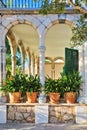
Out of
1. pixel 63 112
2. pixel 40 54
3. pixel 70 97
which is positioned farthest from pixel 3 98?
pixel 70 97

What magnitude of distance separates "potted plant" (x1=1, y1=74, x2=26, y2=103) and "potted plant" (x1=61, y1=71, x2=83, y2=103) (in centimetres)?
144

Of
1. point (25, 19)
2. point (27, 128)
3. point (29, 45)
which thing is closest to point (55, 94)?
point (27, 128)

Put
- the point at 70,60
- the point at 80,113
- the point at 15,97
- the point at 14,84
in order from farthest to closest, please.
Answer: the point at 70,60, the point at 14,84, the point at 15,97, the point at 80,113

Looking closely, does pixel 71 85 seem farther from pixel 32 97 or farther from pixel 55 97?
pixel 32 97

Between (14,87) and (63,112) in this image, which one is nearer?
(63,112)

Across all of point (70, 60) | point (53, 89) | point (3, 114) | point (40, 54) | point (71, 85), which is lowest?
point (3, 114)

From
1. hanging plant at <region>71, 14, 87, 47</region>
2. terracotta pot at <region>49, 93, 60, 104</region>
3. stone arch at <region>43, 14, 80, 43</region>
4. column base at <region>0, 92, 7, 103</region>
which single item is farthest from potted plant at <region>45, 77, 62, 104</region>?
hanging plant at <region>71, 14, 87, 47</region>

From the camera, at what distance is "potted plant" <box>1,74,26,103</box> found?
465 inches

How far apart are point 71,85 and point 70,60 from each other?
3.61 ft

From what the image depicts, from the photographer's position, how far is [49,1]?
8.77m

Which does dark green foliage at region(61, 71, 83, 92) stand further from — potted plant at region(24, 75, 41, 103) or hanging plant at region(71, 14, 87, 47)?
hanging plant at region(71, 14, 87, 47)

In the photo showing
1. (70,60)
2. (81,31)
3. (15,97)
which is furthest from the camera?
(70,60)

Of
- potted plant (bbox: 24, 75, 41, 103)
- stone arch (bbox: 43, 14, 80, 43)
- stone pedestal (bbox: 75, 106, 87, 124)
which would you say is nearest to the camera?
stone pedestal (bbox: 75, 106, 87, 124)

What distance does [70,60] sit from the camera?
1247 cm
